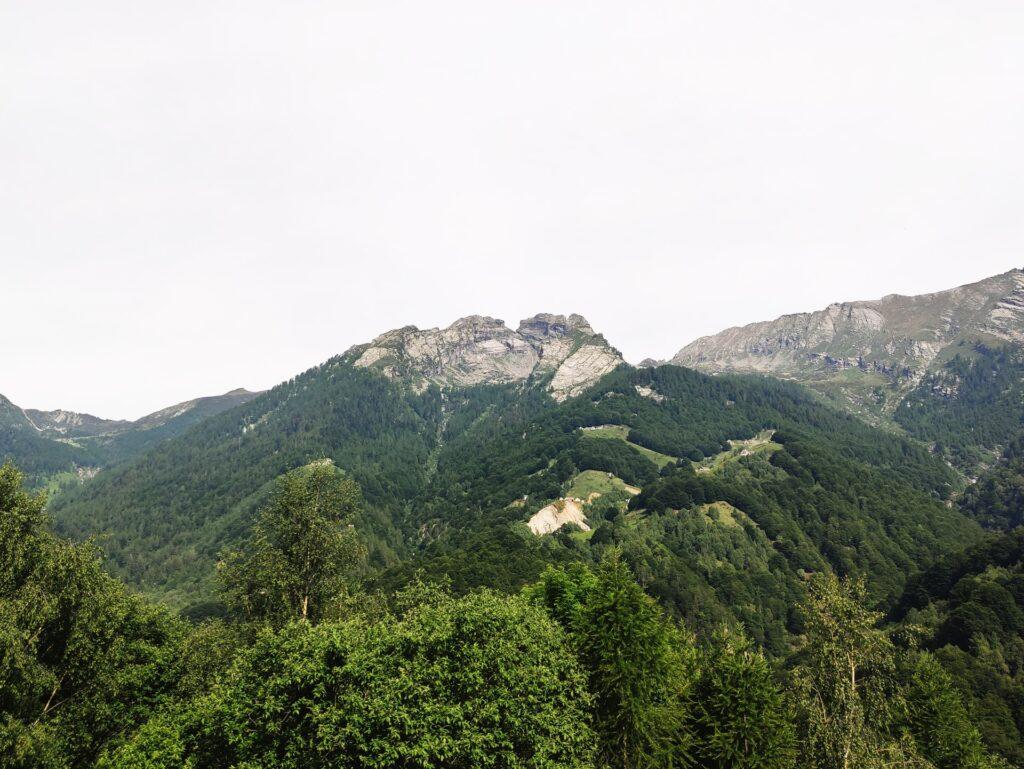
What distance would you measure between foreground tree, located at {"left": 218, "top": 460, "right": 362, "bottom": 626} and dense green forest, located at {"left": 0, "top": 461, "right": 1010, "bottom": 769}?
373 cm

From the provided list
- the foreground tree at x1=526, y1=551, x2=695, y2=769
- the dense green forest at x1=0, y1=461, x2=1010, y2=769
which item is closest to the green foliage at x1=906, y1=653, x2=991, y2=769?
the dense green forest at x1=0, y1=461, x2=1010, y2=769

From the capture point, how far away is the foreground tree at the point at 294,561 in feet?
178

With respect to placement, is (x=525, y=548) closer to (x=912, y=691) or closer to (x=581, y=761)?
(x=912, y=691)

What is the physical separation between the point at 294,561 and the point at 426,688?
97.9 ft

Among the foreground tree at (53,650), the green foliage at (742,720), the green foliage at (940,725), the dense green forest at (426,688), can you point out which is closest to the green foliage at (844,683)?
the dense green forest at (426,688)

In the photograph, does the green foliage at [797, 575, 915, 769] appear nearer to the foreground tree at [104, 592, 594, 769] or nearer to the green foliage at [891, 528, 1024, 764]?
the foreground tree at [104, 592, 594, 769]

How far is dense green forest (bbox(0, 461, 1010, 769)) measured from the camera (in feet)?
107

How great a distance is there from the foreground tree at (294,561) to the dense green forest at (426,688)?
373cm

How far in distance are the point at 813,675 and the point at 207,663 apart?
182ft

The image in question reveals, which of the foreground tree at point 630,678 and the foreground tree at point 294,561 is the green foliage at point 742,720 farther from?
the foreground tree at point 294,561

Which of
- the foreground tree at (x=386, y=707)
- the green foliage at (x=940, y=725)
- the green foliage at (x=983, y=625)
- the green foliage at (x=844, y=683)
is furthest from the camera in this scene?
the green foliage at (x=983, y=625)

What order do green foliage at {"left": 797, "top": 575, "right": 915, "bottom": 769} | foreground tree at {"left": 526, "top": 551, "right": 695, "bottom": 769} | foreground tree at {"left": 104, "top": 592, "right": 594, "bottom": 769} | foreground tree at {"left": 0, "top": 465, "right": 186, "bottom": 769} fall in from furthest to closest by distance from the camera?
foreground tree at {"left": 526, "top": 551, "right": 695, "bottom": 769}
green foliage at {"left": 797, "top": 575, "right": 915, "bottom": 769}
foreground tree at {"left": 0, "top": 465, "right": 186, "bottom": 769}
foreground tree at {"left": 104, "top": 592, "right": 594, "bottom": 769}

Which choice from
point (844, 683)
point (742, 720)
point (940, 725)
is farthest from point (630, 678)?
point (940, 725)

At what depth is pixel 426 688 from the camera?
33500 mm
